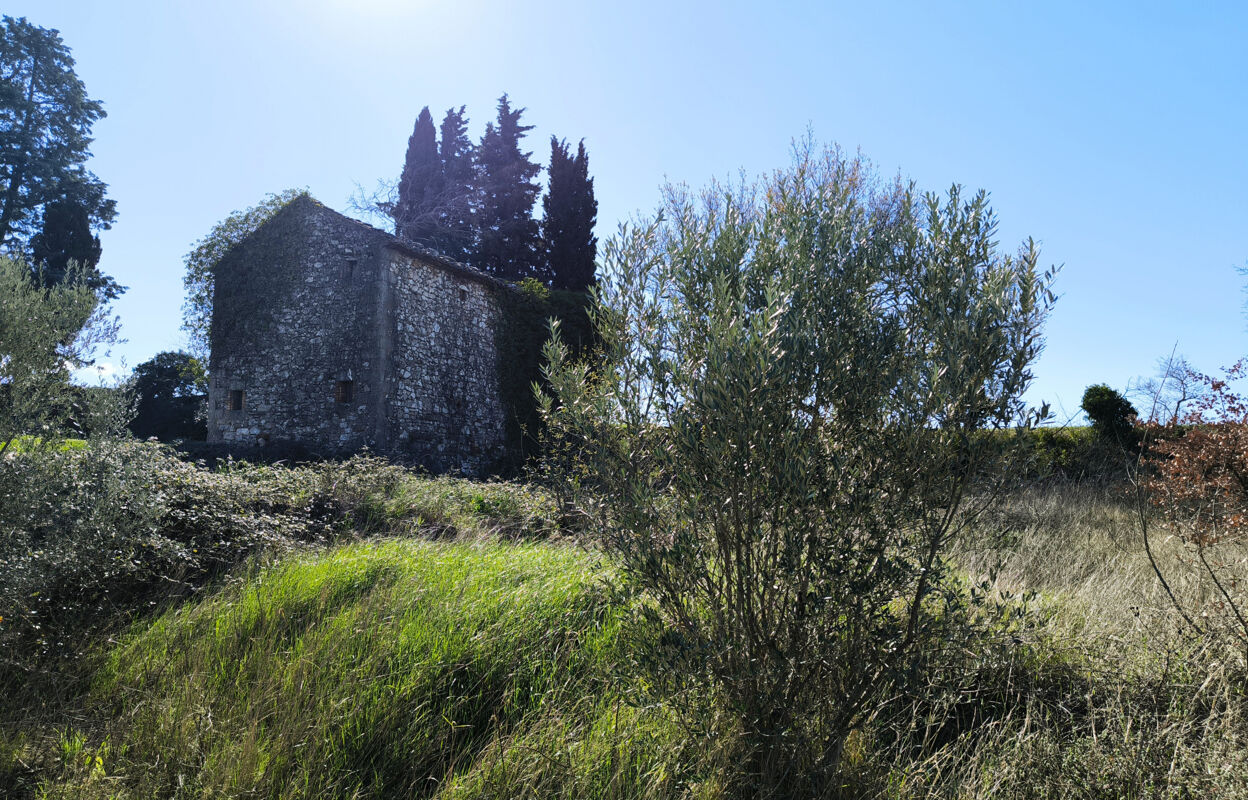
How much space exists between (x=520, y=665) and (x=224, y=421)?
→ 13524mm

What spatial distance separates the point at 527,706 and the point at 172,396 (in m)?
22.5

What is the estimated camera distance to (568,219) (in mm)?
27344

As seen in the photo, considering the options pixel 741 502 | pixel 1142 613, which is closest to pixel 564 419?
pixel 741 502

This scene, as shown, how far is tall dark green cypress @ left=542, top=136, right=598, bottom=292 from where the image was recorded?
26.5m

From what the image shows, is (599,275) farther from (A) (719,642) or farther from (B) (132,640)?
(B) (132,640)

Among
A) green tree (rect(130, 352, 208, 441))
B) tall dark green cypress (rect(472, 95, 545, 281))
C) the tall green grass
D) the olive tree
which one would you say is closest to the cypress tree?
green tree (rect(130, 352, 208, 441))

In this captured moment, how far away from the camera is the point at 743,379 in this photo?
8.09 ft

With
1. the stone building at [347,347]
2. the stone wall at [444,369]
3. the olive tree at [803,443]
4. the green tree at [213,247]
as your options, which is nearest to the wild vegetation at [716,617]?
the olive tree at [803,443]

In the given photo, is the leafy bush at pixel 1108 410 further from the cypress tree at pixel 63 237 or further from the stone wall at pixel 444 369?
the cypress tree at pixel 63 237

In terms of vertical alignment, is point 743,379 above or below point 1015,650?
above

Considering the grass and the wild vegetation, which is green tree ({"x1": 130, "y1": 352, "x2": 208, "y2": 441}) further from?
the grass

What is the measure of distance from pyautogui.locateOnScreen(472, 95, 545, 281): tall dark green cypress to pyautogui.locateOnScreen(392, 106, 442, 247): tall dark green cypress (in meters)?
1.98

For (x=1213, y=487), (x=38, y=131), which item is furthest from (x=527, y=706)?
(x=38, y=131)

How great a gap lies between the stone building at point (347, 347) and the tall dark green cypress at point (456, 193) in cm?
1090
